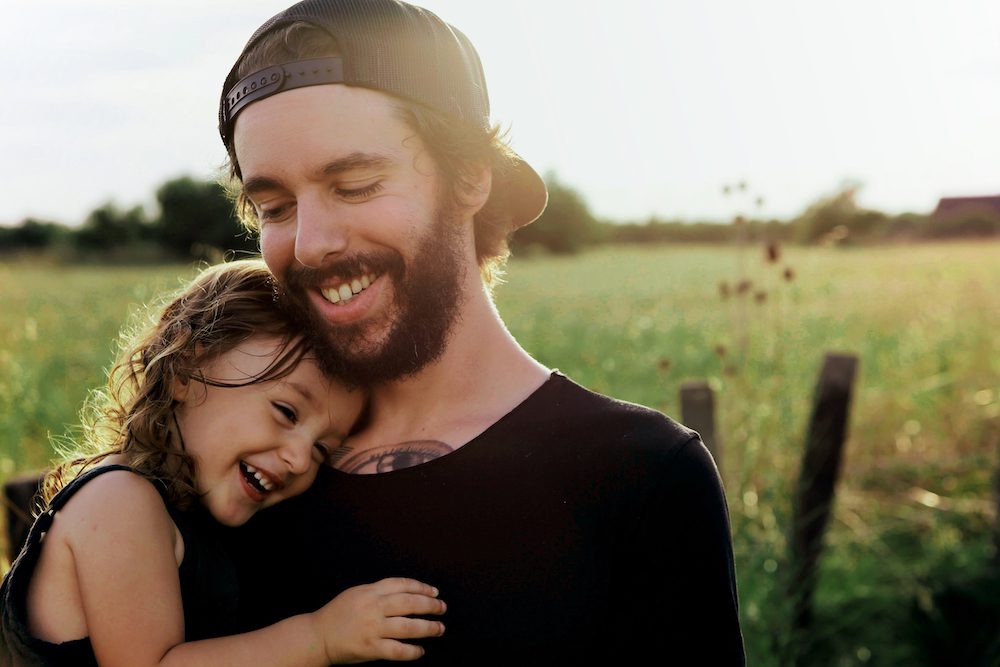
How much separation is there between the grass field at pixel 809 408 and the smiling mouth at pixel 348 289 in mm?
1130

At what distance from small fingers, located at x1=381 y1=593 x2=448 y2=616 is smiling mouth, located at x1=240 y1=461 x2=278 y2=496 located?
43cm

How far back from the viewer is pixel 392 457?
69.5 inches

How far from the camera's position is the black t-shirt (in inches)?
58.2

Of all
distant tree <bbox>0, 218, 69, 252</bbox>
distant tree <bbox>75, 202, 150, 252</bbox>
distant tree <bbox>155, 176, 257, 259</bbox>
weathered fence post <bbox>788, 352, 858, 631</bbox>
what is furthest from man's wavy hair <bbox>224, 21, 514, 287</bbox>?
distant tree <bbox>155, 176, 257, 259</bbox>

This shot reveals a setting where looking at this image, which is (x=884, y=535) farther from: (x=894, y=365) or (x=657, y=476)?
(x=657, y=476)

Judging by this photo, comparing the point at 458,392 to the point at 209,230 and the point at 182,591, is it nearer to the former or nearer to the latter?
the point at 182,591

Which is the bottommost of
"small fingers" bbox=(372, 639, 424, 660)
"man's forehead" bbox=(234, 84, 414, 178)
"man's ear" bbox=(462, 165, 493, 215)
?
"small fingers" bbox=(372, 639, 424, 660)

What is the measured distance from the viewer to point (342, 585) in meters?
1.66

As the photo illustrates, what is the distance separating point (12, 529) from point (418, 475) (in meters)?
1.32

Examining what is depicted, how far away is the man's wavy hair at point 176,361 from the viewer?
6.18 feet

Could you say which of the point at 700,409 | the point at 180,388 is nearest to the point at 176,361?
the point at 180,388

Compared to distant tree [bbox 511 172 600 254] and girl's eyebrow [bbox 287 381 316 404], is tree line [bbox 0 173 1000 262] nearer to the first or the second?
distant tree [bbox 511 172 600 254]

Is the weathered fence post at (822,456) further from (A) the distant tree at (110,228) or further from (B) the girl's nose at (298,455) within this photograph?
(A) the distant tree at (110,228)

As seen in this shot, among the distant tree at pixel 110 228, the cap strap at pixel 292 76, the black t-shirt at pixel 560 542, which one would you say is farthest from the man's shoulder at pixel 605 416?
the distant tree at pixel 110 228
